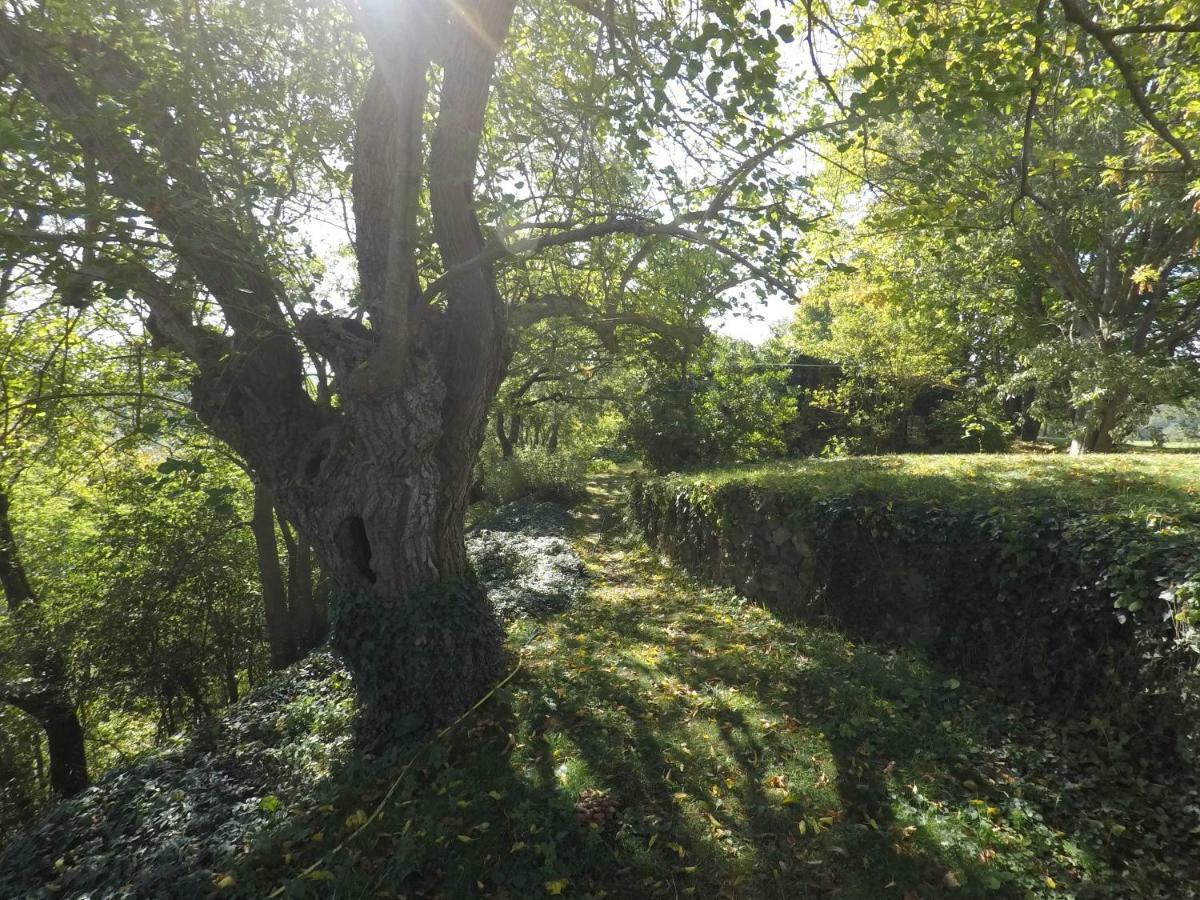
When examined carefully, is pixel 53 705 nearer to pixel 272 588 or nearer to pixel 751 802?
pixel 272 588

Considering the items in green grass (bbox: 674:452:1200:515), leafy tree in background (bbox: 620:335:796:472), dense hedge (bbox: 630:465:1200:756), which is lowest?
dense hedge (bbox: 630:465:1200:756)

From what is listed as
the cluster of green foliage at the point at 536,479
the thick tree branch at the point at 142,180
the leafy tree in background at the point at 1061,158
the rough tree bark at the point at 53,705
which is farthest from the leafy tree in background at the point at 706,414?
the rough tree bark at the point at 53,705

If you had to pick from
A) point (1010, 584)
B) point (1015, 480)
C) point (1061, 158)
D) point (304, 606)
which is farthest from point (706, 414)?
point (304, 606)

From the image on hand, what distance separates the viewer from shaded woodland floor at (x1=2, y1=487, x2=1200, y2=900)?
Result: 10.4ft

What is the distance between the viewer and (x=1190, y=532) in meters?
3.70

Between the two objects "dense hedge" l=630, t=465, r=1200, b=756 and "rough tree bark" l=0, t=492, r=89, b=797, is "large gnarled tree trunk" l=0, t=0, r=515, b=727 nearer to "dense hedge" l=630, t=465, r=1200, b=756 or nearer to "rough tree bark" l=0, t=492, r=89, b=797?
"dense hedge" l=630, t=465, r=1200, b=756

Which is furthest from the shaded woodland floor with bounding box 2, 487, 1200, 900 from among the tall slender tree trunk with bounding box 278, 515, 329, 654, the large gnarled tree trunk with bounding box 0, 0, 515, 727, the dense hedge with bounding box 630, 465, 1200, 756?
the tall slender tree trunk with bounding box 278, 515, 329, 654

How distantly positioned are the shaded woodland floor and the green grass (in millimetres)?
1759

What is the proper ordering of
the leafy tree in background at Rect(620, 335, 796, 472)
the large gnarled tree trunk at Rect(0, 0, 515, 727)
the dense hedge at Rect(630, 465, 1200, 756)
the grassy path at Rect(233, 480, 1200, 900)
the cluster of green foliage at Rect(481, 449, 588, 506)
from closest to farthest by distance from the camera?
the grassy path at Rect(233, 480, 1200, 900) < the dense hedge at Rect(630, 465, 1200, 756) < the large gnarled tree trunk at Rect(0, 0, 515, 727) < the leafy tree in background at Rect(620, 335, 796, 472) < the cluster of green foliage at Rect(481, 449, 588, 506)

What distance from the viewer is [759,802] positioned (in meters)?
3.79

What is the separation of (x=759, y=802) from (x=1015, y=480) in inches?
180

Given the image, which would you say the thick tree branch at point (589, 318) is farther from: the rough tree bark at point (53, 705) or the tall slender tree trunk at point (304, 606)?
the rough tree bark at point (53, 705)

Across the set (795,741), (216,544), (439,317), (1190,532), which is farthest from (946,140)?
(216,544)

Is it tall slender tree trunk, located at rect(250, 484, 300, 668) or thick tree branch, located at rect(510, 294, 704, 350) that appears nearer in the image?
thick tree branch, located at rect(510, 294, 704, 350)
